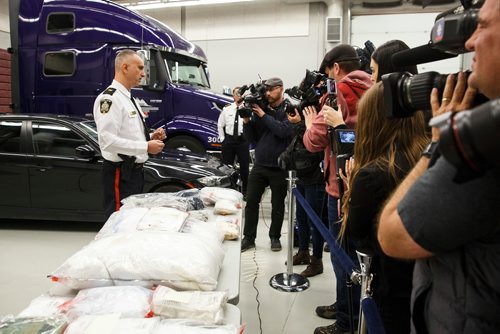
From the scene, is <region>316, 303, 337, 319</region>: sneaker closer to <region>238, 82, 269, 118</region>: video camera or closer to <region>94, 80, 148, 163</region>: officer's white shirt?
<region>94, 80, 148, 163</region>: officer's white shirt

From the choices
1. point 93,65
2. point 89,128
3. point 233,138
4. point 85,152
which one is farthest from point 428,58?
point 93,65

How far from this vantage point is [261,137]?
3.88 meters

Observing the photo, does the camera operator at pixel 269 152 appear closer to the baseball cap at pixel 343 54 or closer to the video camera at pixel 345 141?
the baseball cap at pixel 343 54

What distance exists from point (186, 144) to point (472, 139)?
5.66 metres

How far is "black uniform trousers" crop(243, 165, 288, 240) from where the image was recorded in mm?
3838

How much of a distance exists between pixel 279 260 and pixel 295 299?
0.79m

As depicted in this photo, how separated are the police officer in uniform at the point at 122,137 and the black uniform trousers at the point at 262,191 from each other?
1280 mm

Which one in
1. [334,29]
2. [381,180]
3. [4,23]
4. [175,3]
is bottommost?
[381,180]

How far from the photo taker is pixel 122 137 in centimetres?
280

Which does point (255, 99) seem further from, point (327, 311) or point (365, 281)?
point (365, 281)

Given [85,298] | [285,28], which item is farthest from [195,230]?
[285,28]

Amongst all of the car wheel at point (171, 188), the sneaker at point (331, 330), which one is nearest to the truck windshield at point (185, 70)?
the car wheel at point (171, 188)

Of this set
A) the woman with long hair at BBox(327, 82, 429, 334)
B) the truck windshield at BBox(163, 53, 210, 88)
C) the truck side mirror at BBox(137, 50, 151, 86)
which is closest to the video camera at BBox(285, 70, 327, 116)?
the woman with long hair at BBox(327, 82, 429, 334)

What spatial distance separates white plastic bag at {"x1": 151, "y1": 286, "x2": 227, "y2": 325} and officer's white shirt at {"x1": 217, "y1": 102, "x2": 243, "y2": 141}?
175 inches
